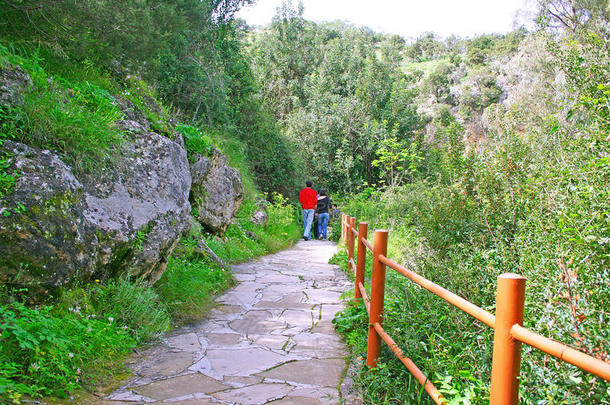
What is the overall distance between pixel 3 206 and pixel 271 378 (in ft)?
7.57

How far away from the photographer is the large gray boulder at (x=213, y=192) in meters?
7.18

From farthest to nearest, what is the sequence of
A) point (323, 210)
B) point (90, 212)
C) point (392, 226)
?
point (323, 210)
point (392, 226)
point (90, 212)

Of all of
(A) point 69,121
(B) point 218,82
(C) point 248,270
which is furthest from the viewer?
(B) point 218,82

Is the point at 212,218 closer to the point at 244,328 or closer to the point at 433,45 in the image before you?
the point at 244,328

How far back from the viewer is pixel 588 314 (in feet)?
6.44

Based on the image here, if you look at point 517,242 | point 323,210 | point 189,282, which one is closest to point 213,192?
point 189,282

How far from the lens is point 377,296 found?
316 centimetres

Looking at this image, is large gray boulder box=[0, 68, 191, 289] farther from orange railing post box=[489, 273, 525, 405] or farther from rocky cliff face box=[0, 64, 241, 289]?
orange railing post box=[489, 273, 525, 405]

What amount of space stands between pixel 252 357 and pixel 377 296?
4.43 feet

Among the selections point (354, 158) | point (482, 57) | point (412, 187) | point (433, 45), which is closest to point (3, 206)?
point (412, 187)

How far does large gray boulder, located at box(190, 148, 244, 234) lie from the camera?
718cm

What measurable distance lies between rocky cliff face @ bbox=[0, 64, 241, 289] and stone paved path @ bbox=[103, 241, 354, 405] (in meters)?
0.92

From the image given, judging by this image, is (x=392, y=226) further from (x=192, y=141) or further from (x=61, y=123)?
(x=61, y=123)

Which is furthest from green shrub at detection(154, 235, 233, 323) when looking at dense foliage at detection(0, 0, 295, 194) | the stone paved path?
dense foliage at detection(0, 0, 295, 194)
